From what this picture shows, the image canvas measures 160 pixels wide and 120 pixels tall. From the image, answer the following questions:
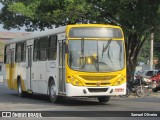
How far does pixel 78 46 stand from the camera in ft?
67.1

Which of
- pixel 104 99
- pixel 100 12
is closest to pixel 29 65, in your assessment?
pixel 104 99

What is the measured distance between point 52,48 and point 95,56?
2.50 m

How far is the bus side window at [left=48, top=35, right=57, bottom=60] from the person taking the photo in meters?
21.9

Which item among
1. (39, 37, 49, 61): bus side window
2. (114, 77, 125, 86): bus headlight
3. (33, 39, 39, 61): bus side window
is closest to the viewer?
(114, 77, 125, 86): bus headlight

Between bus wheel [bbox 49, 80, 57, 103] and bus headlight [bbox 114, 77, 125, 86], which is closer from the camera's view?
bus headlight [bbox 114, 77, 125, 86]

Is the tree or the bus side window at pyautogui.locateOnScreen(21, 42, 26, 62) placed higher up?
the tree

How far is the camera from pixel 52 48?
22.2 m

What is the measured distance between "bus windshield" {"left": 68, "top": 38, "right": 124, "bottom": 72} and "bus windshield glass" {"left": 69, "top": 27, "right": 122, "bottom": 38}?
0.22m

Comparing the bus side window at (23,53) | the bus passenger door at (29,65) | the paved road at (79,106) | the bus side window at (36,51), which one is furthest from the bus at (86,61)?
the bus side window at (23,53)

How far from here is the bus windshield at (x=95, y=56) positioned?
2028cm

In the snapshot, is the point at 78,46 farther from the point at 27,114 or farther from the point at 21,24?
the point at 21,24

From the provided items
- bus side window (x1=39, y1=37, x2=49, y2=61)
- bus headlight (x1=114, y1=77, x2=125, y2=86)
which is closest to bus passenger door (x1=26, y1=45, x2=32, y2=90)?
bus side window (x1=39, y1=37, x2=49, y2=61)

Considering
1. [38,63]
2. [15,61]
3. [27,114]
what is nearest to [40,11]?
[15,61]

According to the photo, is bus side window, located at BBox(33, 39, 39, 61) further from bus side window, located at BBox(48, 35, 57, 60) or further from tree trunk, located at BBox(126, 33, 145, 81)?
tree trunk, located at BBox(126, 33, 145, 81)
